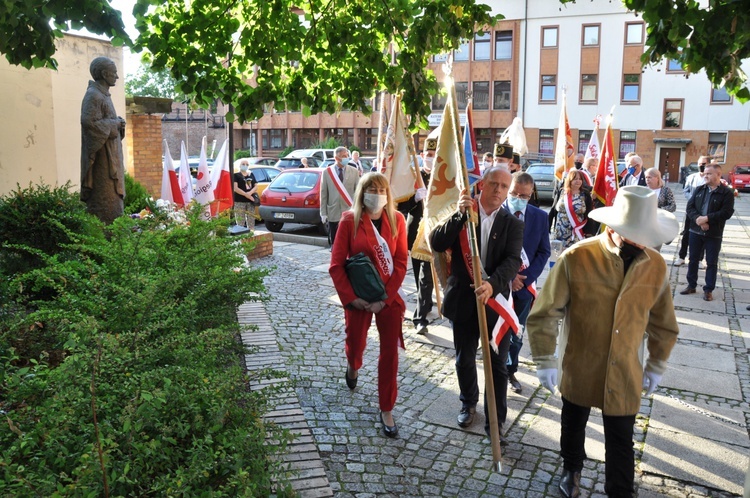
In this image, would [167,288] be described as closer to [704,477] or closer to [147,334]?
[147,334]

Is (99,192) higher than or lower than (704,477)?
higher

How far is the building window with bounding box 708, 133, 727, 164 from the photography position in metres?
46.0

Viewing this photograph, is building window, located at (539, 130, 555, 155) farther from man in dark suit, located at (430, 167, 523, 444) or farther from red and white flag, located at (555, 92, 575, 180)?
man in dark suit, located at (430, 167, 523, 444)

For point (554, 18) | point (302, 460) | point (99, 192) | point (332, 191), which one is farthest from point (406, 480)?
point (554, 18)

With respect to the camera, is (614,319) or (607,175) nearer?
(614,319)

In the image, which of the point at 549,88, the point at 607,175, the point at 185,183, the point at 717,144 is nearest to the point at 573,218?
the point at 607,175

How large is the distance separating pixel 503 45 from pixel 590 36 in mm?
6372

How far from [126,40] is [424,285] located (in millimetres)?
4442

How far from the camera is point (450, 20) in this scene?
6.17 m

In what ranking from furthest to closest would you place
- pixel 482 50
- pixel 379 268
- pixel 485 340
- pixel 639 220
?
pixel 482 50
pixel 379 268
pixel 485 340
pixel 639 220

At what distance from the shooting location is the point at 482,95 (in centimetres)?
5188

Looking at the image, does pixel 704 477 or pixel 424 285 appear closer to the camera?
pixel 704 477

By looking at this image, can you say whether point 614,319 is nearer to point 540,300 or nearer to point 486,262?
point 540,300

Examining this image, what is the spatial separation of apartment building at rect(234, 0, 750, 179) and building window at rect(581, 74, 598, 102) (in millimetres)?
70
